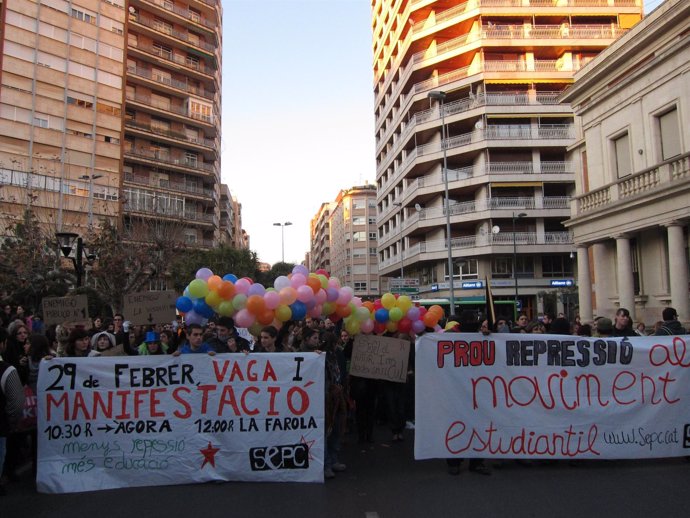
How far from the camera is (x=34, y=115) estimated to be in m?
38.8

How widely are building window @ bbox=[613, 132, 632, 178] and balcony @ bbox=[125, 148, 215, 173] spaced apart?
36.8m

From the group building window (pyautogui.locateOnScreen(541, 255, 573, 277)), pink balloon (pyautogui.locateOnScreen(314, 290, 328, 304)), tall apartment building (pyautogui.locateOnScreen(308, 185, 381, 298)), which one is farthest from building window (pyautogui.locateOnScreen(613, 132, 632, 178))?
tall apartment building (pyautogui.locateOnScreen(308, 185, 381, 298))

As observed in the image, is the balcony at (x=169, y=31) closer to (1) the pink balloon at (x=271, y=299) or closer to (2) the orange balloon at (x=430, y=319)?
(1) the pink balloon at (x=271, y=299)

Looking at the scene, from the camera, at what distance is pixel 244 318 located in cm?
848

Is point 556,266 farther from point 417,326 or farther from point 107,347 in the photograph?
point 107,347

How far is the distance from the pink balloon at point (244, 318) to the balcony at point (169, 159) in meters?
40.9

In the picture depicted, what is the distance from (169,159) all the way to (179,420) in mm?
45769

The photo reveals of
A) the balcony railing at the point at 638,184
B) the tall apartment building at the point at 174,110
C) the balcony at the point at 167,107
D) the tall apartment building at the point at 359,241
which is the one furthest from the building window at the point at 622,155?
the tall apartment building at the point at 359,241

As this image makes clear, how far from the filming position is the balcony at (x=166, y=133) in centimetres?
4609

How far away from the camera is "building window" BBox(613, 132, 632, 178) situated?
803 inches

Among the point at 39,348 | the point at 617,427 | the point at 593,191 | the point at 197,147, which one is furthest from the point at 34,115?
the point at 617,427

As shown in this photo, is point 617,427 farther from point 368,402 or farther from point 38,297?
point 38,297

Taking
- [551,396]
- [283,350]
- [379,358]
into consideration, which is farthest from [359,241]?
[551,396]

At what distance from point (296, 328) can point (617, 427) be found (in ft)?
14.8
